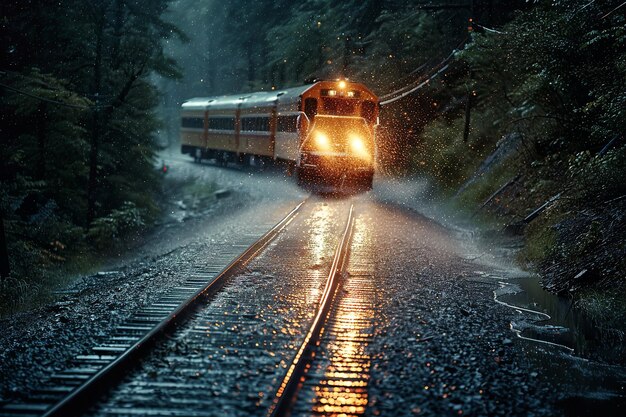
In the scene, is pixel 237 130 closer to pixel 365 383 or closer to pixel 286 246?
pixel 286 246

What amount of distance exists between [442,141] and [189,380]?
22868mm

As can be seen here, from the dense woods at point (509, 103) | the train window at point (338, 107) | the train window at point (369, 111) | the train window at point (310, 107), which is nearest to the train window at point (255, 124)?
the train window at point (310, 107)

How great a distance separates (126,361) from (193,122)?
3955 cm

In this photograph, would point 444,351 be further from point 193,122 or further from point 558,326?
point 193,122

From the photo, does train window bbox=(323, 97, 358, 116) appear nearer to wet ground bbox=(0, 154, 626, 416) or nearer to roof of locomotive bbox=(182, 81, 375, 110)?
roof of locomotive bbox=(182, 81, 375, 110)

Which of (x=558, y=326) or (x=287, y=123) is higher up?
(x=287, y=123)

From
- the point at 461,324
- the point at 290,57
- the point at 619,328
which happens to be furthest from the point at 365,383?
the point at 290,57

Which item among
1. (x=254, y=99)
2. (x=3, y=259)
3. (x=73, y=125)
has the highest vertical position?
(x=254, y=99)

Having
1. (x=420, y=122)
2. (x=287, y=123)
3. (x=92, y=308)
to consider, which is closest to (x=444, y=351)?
(x=92, y=308)

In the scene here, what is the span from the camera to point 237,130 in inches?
1348

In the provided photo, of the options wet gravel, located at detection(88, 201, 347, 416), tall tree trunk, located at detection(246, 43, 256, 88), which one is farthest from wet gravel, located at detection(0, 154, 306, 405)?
tall tree trunk, located at detection(246, 43, 256, 88)

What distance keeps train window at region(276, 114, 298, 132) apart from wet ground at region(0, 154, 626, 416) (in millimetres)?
9878

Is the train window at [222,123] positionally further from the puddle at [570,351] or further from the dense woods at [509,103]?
the puddle at [570,351]

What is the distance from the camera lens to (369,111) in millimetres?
24312
